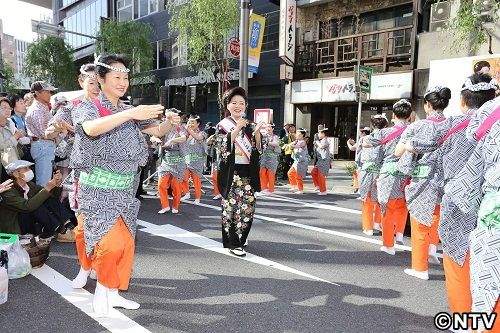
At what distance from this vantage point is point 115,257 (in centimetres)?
284

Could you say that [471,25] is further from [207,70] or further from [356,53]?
[207,70]

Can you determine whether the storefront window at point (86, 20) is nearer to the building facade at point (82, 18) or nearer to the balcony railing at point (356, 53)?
the building facade at point (82, 18)

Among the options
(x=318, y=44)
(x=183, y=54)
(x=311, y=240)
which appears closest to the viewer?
(x=311, y=240)

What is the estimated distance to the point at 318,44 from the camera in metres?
16.1

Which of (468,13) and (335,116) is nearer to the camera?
(468,13)

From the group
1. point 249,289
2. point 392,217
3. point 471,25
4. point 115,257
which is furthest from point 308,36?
point 115,257

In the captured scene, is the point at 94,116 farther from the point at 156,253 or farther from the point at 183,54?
the point at 183,54

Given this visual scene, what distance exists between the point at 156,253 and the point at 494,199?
3.81m

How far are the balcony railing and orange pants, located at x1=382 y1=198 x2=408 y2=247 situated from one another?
33.5ft

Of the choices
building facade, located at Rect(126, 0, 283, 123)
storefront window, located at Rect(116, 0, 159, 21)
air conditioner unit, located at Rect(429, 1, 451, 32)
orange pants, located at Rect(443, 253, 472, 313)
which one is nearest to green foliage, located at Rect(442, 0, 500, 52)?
air conditioner unit, located at Rect(429, 1, 451, 32)

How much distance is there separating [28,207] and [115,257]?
1679mm

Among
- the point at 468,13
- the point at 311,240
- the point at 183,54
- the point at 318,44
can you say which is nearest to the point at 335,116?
the point at 318,44

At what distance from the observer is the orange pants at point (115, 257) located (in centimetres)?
280

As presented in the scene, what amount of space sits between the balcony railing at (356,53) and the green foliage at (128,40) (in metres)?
9.13
